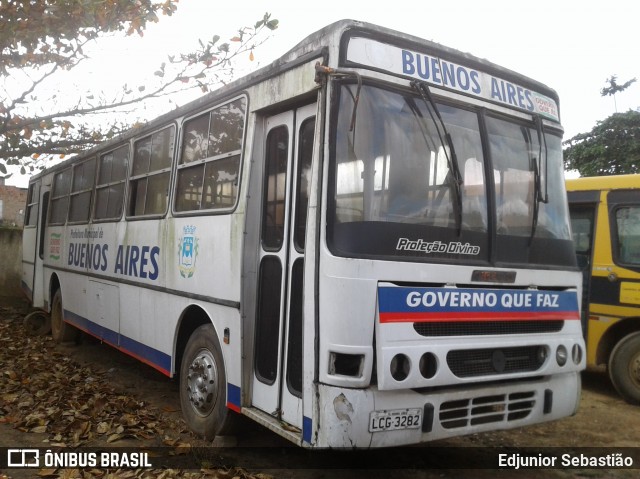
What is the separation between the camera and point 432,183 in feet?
12.7

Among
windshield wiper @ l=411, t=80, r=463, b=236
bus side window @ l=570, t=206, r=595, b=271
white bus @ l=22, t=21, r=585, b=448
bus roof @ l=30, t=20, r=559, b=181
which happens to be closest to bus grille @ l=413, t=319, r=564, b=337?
white bus @ l=22, t=21, r=585, b=448

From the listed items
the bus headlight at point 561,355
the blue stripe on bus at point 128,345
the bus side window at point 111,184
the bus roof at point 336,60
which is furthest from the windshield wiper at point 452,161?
the bus side window at point 111,184

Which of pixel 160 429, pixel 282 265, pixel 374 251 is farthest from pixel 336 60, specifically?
pixel 160 429

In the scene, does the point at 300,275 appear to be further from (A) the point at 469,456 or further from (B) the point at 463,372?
(A) the point at 469,456

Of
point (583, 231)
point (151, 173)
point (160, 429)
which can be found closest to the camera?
point (160, 429)

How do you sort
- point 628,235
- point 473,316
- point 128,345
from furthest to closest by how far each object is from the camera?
point 628,235
point 128,345
point 473,316

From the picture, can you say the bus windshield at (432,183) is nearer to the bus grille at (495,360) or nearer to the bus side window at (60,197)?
the bus grille at (495,360)

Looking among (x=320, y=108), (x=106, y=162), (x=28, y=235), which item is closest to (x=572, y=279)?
(x=320, y=108)

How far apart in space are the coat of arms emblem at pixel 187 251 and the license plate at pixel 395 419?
2311 mm

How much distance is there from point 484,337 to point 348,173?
4.68 feet

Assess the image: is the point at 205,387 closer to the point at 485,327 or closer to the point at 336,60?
the point at 485,327

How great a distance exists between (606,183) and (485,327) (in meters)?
4.09

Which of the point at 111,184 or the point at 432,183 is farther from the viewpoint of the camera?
the point at 111,184

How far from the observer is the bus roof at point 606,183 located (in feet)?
22.5
